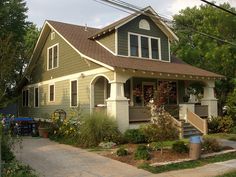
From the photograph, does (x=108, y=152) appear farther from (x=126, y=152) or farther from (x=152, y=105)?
(x=152, y=105)

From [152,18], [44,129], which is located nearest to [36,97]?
[44,129]

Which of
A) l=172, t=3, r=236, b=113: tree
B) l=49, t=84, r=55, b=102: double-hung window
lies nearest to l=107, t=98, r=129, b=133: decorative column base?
l=49, t=84, r=55, b=102: double-hung window

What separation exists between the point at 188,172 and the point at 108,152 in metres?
4.20

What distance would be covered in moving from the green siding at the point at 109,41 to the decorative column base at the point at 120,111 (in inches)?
181

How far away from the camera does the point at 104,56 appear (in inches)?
761

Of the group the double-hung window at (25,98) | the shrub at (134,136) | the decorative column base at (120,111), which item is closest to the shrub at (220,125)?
the shrub at (134,136)

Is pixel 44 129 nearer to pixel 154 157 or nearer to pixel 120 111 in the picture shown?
pixel 120 111

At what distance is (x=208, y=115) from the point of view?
70.2ft

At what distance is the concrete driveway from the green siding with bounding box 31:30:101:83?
599cm

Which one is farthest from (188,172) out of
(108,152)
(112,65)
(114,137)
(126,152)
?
(112,65)

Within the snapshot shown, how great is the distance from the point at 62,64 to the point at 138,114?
7.22 m

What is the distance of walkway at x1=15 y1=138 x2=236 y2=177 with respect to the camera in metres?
9.86

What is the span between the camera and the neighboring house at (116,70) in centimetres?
1748

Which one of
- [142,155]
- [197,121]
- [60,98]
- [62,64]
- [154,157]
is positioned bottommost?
[154,157]
